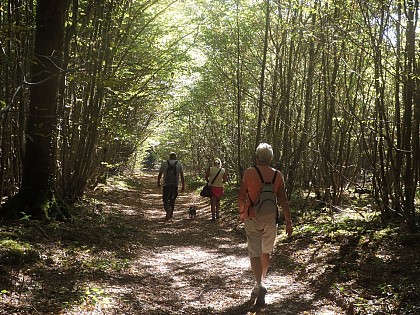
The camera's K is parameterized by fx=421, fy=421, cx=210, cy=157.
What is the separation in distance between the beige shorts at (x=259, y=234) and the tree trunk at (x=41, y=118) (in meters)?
4.39

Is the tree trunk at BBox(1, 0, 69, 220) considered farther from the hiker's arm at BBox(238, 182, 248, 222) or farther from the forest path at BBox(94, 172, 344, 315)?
the hiker's arm at BBox(238, 182, 248, 222)

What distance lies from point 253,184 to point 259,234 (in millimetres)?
633

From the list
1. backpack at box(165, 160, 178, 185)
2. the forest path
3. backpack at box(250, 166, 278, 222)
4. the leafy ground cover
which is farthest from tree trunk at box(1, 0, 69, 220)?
backpack at box(165, 160, 178, 185)

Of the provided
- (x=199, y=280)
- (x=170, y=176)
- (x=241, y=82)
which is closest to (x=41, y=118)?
(x=199, y=280)

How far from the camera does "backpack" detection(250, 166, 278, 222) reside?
5.21m

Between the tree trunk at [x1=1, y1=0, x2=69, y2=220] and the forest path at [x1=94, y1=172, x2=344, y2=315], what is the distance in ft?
6.62

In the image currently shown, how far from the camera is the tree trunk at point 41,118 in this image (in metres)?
7.83

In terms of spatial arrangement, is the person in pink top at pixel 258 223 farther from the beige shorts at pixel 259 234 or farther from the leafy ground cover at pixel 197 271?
the leafy ground cover at pixel 197 271

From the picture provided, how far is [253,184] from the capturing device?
5.30 meters

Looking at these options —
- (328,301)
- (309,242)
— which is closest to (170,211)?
(309,242)

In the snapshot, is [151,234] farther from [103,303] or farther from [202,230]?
[103,303]

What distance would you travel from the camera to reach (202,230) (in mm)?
11445

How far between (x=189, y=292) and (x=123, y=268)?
136 centimetres

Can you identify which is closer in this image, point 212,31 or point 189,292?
point 189,292
